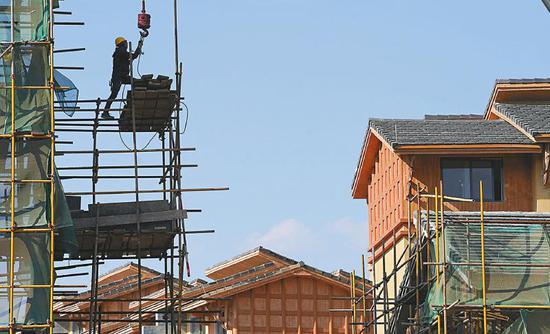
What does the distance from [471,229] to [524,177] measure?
8322mm

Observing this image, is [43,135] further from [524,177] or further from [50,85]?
[524,177]

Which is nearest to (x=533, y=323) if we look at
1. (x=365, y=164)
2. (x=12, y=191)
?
(x=12, y=191)

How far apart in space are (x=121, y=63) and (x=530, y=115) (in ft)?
40.9

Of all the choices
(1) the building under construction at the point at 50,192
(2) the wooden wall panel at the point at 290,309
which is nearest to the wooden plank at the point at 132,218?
(1) the building under construction at the point at 50,192

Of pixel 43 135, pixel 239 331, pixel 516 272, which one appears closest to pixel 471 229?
pixel 516 272

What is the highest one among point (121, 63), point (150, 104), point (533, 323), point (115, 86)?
point (121, 63)

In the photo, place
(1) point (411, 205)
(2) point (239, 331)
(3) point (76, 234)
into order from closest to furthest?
(3) point (76, 234) < (1) point (411, 205) < (2) point (239, 331)

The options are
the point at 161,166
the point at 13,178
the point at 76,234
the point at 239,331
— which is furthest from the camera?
the point at 239,331

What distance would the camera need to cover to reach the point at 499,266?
27.4 metres

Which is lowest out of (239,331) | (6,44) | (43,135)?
(239,331)

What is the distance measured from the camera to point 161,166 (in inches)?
1133

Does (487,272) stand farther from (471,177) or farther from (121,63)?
(471,177)

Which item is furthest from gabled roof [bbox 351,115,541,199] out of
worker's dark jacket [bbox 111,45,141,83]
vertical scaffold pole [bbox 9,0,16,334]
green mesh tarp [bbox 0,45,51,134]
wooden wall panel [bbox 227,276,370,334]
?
vertical scaffold pole [bbox 9,0,16,334]

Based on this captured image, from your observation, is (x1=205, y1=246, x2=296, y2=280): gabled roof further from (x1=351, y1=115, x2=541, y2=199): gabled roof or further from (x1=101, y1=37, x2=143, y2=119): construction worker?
(x1=101, y1=37, x2=143, y2=119): construction worker
